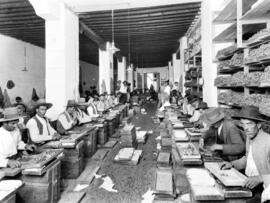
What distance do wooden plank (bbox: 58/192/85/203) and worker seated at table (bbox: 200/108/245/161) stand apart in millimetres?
1932

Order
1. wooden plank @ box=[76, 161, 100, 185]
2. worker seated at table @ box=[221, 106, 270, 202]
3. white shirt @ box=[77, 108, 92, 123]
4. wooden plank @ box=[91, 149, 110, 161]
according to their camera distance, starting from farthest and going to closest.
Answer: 1. white shirt @ box=[77, 108, 92, 123]
2. wooden plank @ box=[91, 149, 110, 161]
3. wooden plank @ box=[76, 161, 100, 185]
4. worker seated at table @ box=[221, 106, 270, 202]

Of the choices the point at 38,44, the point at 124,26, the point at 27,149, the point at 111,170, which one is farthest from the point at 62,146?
the point at 38,44

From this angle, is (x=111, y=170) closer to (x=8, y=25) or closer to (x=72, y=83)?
(x=72, y=83)

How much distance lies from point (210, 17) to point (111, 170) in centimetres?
425

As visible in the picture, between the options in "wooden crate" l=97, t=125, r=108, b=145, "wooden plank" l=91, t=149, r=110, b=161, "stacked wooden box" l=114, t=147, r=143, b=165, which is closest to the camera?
"stacked wooden box" l=114, t=147, r=143, b=165

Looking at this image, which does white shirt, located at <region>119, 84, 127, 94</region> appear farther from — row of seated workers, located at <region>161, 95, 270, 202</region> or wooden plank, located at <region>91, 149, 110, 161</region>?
row of seated workers, located at <region>161, 95, 270, 202</region>

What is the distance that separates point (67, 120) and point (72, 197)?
2.55 m

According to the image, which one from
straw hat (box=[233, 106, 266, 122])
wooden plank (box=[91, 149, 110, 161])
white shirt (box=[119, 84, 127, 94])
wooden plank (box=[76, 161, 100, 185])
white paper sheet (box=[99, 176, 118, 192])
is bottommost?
white paper sheet (box=[99, 176, 118, 192])

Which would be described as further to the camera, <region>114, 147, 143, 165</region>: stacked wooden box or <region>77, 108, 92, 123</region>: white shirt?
<region>77, 108, 92, 123</region>: white shirt

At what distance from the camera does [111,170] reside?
15.6ft

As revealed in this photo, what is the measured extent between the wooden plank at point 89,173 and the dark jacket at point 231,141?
2258mm

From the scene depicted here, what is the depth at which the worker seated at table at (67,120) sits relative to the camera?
551cm

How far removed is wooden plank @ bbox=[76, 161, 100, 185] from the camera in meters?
4.22

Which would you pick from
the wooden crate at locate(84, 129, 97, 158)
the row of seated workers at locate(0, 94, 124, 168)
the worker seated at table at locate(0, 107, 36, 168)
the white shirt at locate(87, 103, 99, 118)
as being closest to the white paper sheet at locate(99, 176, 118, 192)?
the row of seated workers at locate(0, 94, 124, 168)
